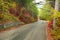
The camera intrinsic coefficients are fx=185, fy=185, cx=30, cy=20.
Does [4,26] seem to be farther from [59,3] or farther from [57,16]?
[57,16]

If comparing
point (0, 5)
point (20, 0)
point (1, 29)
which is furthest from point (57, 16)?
point (20, 0)

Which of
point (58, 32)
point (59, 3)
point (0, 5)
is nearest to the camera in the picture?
point (58, 32)

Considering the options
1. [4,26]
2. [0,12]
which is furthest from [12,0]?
[4,26]

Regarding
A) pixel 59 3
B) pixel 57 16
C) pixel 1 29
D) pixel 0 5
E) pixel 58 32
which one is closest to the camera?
pixel 57 16

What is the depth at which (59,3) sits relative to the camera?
17.6 meters

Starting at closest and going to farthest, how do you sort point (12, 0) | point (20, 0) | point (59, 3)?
point (59, 3), point (12, 0), point (20, 0)

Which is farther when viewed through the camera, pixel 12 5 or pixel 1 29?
pixel 12 5

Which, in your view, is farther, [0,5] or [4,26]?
[0,5]

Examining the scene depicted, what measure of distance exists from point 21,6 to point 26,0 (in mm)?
3300

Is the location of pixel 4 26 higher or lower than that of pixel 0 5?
lower

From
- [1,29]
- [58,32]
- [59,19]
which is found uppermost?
[59,19]

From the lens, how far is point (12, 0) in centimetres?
6147

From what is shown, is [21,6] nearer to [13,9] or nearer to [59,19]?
[13,9]

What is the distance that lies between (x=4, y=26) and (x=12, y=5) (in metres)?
27.3
